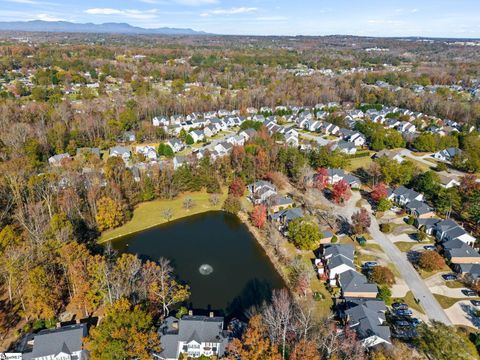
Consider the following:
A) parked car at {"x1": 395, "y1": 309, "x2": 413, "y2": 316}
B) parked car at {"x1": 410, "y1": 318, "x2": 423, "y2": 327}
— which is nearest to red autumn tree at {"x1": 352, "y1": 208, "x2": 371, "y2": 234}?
parked car at {"x1": 395, "y1": 309, "x2": 413, "y2": 316}

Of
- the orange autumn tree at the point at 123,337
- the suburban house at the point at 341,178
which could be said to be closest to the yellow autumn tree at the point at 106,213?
the orange autumn tree at the point at 123,337

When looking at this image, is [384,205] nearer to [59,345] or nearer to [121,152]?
[59,345]

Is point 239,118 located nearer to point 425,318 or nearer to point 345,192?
point 345,192

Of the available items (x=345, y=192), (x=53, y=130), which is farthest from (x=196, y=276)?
(x=53, y=130)

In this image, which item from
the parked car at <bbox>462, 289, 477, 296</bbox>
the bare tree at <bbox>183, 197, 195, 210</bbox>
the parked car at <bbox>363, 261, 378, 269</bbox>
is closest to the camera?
the parked car at <bbox>462, 289, 477, 296</bbox>

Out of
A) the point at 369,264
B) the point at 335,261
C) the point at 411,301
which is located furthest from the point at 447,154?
the point at 335,261

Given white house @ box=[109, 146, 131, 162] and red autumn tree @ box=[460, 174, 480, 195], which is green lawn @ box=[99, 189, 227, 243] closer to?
white house @ box=[109, 146, 131, 162]
